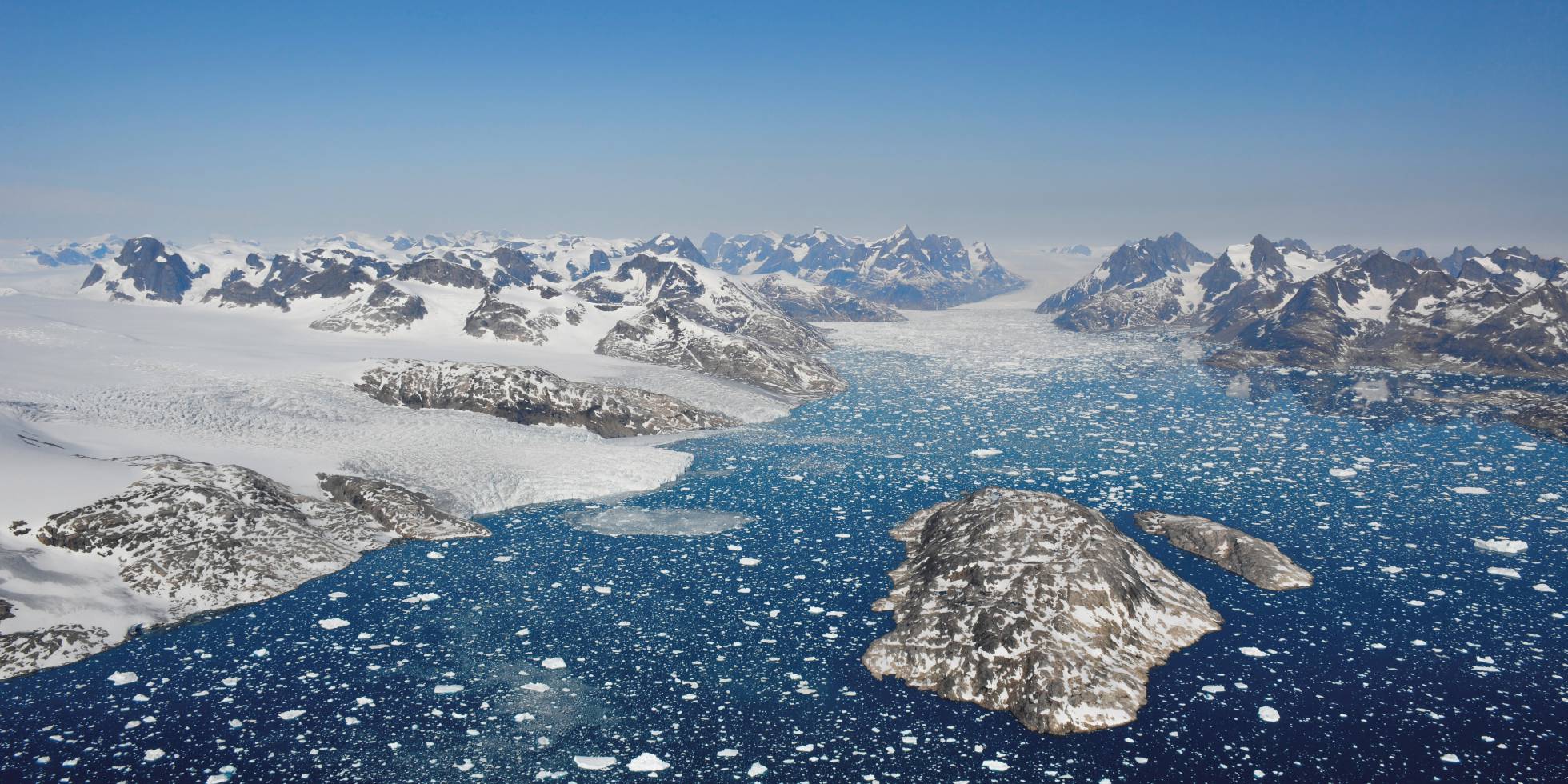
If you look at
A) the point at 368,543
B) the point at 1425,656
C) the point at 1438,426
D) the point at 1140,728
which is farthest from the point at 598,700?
the point at 1438,426

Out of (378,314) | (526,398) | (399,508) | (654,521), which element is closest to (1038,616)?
(654,521)

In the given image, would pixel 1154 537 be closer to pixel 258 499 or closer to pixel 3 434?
pixel 258 499

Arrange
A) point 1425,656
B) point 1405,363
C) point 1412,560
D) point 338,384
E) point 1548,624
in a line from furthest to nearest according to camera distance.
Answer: point 1405,363 → point 338,384 → point 1412,560 → point 1548,624 → point 1425,656

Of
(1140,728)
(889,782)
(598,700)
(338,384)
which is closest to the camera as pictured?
(889,782)

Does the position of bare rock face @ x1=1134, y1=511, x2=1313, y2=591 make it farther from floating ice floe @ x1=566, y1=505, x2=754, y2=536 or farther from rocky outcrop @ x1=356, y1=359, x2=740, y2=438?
rocky outcrop @ x1=356, y1=359, x2=740, y2=438

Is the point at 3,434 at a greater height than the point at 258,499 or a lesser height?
greater

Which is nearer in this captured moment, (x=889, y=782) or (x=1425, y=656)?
(x=889, y=782)

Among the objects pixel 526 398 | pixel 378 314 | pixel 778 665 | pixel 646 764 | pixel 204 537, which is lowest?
pixel 646 764

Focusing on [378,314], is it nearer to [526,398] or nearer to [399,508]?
[526,398]
